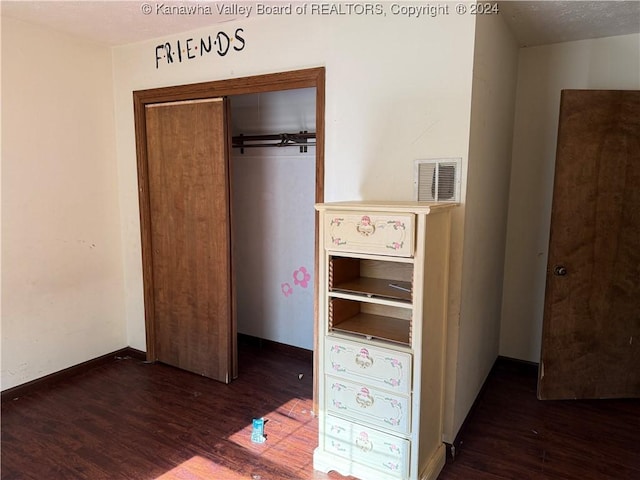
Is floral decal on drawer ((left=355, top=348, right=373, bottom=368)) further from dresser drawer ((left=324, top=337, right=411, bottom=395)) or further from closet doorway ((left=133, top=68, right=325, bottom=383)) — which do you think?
closet doorway ((left=133, top=68, right=325, bottom=383))

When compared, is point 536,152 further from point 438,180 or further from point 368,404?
point 368,404

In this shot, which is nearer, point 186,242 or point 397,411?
point 397,411

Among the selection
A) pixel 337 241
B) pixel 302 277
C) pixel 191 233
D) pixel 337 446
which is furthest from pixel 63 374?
pixel 337 241

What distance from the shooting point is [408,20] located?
2.15m

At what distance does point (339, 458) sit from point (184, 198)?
1982 mm

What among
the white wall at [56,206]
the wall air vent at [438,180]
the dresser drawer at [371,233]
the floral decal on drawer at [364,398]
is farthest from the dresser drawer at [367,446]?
the white wall at [56,206]

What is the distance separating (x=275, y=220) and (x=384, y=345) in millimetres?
1881

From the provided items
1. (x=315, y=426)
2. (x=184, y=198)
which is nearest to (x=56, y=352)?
(x=184, y=198)

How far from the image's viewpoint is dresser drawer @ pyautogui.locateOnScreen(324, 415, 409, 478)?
1.96 meters

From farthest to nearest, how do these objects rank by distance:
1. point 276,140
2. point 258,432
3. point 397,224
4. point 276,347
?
point 276,347 < point 276,140 < point 258,432 < point 397,224

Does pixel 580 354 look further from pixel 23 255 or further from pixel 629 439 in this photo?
pixel 23 255

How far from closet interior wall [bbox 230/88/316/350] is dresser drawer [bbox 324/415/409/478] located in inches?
55.4

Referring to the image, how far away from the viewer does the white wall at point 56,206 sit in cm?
278

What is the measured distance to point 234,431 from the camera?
252 centimetres
